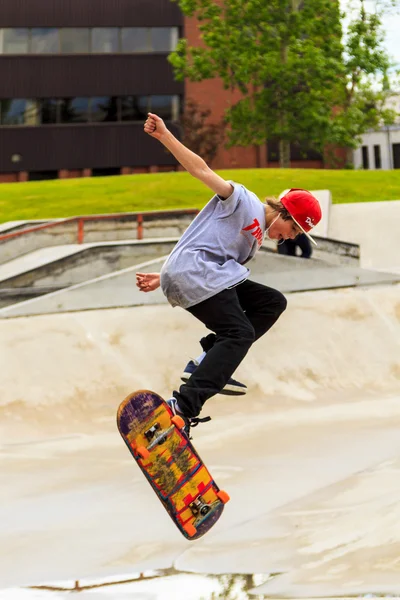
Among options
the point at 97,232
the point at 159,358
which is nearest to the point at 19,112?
the point at 97,232

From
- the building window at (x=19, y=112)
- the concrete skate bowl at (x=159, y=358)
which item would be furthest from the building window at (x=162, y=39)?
the concrete skate bowl at (x=159, y=358)

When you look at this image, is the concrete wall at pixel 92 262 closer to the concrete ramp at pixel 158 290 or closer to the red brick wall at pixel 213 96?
the concrete ramp at pixel 158 290

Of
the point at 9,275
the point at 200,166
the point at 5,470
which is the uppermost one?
the point at 200,166

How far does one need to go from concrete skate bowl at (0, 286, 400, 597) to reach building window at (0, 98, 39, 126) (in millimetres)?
30755

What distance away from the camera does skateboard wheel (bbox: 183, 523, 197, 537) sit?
477 centimetres

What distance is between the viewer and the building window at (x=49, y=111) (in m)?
39.5

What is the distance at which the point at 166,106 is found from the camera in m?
40.6

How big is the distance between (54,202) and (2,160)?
20.9 meters

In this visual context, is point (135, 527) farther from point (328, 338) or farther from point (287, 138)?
point (287, 138)

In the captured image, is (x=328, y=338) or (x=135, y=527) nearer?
(x=135, y=527)

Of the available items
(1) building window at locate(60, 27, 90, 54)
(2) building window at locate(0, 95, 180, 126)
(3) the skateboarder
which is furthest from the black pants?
(1) building window at locate(60, 27, 90, 54)

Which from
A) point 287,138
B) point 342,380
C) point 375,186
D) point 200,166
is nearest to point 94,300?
point 342,380

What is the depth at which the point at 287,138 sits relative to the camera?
1251 inches

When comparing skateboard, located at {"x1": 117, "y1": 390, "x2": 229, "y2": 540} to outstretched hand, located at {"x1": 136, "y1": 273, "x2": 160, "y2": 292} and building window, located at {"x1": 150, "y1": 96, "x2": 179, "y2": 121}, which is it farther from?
building window, located at {"x1": 150, "y1": 96, "x2": 179, "y2": 121}
